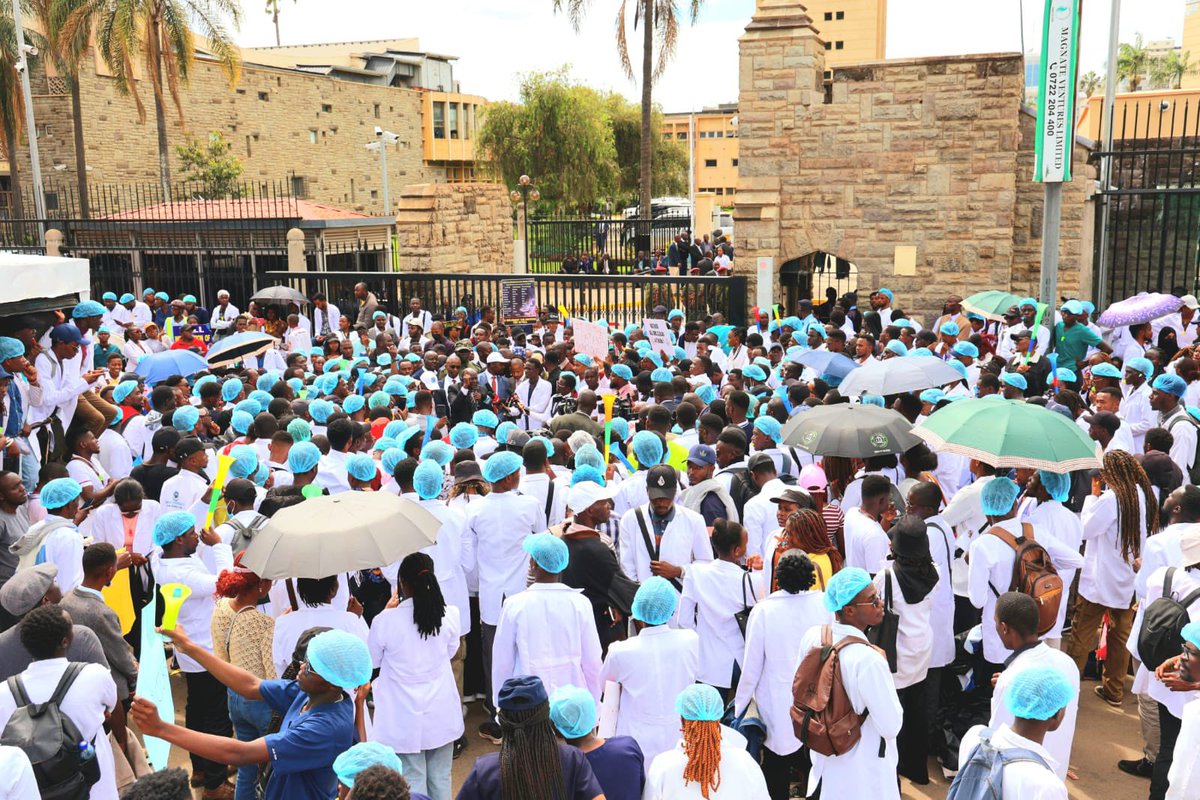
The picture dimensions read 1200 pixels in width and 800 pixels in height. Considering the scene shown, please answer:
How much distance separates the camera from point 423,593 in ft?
15.8

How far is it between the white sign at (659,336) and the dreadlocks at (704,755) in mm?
9132

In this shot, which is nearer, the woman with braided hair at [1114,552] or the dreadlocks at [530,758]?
the dreadlocks at [530,758]

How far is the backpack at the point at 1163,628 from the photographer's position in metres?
4.83

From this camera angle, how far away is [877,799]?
14.3 feet

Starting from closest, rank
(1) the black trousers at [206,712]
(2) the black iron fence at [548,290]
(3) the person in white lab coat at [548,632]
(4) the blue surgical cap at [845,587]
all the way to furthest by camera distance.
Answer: (4) the blue surgical cap at [845,587] < (3) the person in white lab coat at [548,632] < (1) the black trousers at [206,712] < (2) the black iron fence at [548,290]

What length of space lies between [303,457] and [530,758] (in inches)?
148

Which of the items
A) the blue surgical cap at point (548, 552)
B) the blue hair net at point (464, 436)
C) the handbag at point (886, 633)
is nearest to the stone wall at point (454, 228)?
the blue hair net at point (464, 436)

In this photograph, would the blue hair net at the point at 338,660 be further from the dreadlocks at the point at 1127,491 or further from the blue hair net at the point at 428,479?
the dreadlocks at the point at 1127,491

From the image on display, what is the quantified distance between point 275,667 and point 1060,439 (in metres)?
4.70

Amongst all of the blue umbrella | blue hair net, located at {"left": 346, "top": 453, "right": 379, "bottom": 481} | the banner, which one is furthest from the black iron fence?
blue hair net, located at {"left": 346, "top": 453, "right": 379, "bottom": 481}

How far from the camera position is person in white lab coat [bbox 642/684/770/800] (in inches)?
146

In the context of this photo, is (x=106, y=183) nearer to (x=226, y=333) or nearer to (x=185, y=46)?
(x=185, y=46)

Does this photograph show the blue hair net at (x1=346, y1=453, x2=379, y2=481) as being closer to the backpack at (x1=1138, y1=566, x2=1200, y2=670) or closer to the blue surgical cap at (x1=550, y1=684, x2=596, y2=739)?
the blue surgical cap at (x1=550, y1=684, x2=596, y2=739)

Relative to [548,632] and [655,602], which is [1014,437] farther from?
[548,632]
